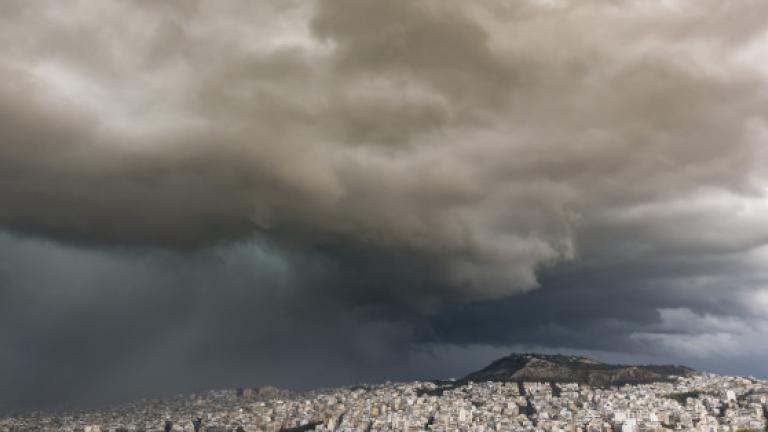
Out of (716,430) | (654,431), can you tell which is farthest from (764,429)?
(654,431)

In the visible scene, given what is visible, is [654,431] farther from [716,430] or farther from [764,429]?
[764,429]
